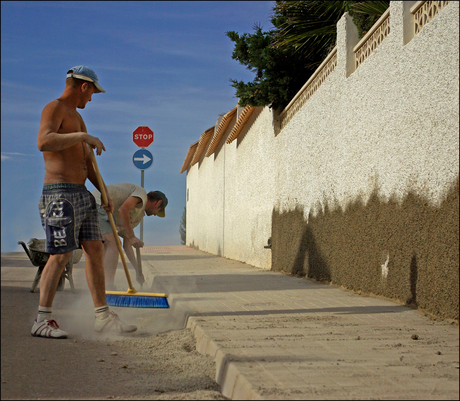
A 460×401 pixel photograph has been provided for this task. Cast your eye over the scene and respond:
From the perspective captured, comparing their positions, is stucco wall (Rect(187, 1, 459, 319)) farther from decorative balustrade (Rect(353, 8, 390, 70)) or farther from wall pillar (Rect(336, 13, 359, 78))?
decorative balustrade (Rect(353, 8, 390, 70))

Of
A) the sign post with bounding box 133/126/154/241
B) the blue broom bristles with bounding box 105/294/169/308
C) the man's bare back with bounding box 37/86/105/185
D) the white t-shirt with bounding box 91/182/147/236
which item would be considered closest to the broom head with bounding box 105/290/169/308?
the blue broom bristles with bounding box 105/294/169/308

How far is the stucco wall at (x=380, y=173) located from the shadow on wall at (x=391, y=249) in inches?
0.5

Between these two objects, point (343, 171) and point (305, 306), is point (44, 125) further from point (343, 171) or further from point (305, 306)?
point (343, 171)

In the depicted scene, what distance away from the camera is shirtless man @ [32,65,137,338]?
4.42 meters

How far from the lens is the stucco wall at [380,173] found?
4.80 m

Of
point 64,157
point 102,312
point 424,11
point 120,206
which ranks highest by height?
point 424,11

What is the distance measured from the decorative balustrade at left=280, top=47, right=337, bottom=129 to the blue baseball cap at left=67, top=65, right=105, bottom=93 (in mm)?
4506

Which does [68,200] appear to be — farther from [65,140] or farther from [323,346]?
[323,346]

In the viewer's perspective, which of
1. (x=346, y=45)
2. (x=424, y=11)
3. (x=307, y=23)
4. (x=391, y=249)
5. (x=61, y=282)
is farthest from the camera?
(x=307, y=23)

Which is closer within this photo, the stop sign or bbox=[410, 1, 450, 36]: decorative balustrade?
bbox=[410, 1, 450, 36]: decorative balustrade

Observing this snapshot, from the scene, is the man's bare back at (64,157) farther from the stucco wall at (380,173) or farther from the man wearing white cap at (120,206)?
the stucco wall at (380,173)

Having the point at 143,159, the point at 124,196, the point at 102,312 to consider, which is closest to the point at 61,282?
the point at 124,196

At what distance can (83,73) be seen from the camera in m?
4.62

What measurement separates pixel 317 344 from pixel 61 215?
2.15 m
